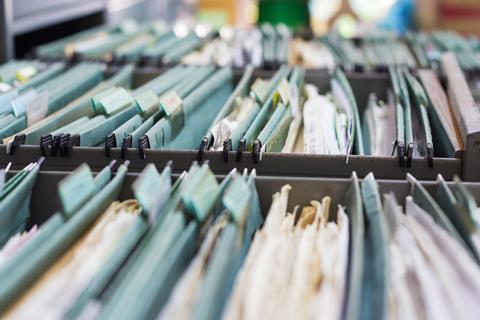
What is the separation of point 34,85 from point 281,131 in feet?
3.17

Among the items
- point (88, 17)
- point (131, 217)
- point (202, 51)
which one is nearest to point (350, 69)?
point (202, 51)

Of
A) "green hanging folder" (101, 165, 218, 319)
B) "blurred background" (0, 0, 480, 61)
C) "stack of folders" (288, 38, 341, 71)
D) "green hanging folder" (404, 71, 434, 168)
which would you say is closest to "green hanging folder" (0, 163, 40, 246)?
"green hanging folder" (101, 165, 218, 319)

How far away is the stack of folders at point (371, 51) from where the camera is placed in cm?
293

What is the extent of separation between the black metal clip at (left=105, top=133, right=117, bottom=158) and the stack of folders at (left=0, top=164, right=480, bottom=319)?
7.4 inches

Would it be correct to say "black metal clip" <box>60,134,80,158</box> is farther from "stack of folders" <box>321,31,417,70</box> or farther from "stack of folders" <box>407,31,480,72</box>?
"stack of folders" <box>407,31,480,72</box>

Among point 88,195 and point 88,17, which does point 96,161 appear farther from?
point 88,17

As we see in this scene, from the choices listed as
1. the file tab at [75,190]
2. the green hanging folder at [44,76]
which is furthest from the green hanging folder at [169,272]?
the green hanging folder at [44,76]

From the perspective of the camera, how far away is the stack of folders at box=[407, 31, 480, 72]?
9.62 feet

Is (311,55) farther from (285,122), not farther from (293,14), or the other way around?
(293,14)

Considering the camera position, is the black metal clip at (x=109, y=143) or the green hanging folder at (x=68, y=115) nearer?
the black metal clip at (x=109, y=143)

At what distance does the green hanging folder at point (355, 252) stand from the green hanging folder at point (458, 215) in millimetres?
176

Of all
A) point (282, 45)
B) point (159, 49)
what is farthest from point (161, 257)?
point (282, 45)

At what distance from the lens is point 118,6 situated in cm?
477

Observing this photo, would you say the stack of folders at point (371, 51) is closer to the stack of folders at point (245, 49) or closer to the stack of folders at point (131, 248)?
the stack of folders at point (245, 49)
